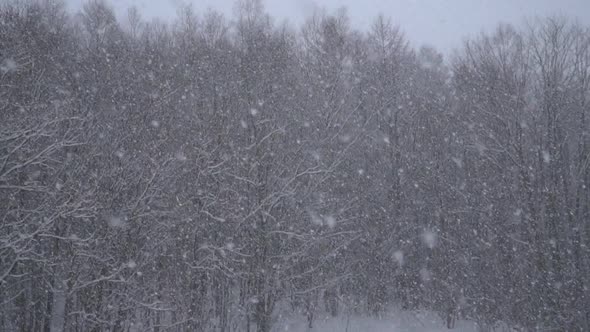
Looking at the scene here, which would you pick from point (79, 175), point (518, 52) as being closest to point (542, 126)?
point (518, 52)

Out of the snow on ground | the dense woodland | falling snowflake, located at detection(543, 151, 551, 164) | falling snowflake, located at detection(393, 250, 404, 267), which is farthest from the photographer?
falling snowflake, located at detection(393, 250, 404, 267)

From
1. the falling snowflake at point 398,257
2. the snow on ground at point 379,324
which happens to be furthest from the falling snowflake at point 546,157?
the snow on ground at point 379,324

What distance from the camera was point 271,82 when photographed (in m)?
14.4

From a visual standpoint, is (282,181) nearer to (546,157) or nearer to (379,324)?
(379,324)

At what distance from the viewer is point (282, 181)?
12.4m

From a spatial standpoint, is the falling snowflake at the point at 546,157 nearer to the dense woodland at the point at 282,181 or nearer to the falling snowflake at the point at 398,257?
the dense woodland at the point at 282,181

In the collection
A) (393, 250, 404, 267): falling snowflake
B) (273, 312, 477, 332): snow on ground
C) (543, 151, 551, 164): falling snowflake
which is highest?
(543, 151, 551, 164): falling snowflake

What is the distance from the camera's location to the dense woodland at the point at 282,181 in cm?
1011

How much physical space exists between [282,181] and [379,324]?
6704mm

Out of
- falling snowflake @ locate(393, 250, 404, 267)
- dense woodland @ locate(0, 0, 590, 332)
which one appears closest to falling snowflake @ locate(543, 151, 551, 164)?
dense woodland @ locate(0, 0, 590, 332)

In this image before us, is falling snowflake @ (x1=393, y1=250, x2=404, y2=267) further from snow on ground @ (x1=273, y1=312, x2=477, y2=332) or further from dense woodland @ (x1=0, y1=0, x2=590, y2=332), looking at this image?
snow on ground @ (x1=273, y1=312, x2=477, y2=332)

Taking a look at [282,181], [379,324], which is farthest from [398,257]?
[282,181]

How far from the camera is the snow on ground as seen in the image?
13961mm

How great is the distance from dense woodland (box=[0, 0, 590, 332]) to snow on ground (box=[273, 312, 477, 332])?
1.40ft
